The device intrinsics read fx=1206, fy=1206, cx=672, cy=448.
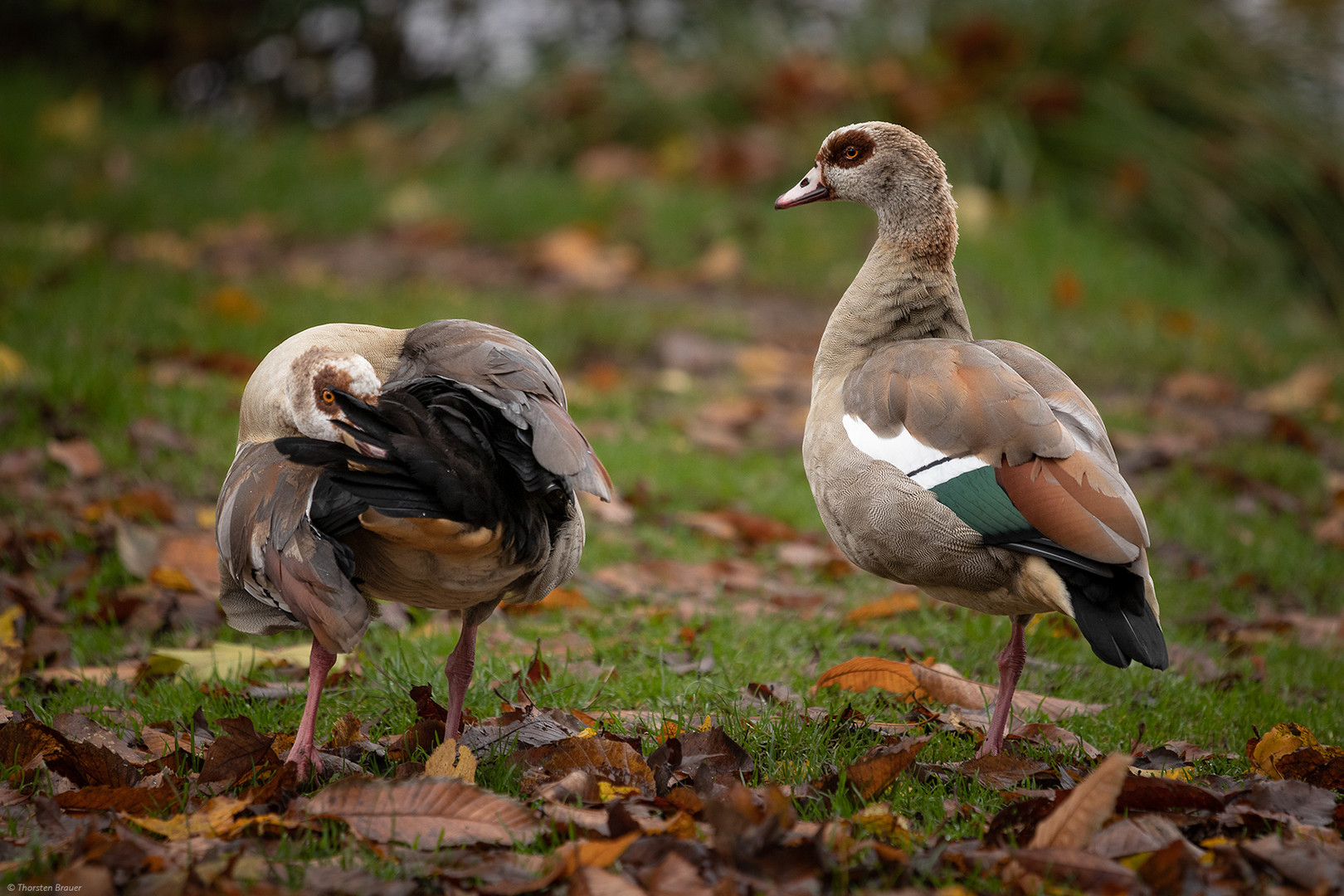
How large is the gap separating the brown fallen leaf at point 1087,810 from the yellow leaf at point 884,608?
194 centimetres

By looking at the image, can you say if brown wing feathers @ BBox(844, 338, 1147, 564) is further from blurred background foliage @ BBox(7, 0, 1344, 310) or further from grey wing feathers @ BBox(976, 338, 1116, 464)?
blurred background foliage @ BBox(7, 0, 1344, 310)

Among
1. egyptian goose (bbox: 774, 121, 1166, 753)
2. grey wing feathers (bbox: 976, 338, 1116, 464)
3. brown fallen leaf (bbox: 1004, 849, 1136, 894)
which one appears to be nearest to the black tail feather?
egyptian goose (bbox: 774, 121, 1166, 753)

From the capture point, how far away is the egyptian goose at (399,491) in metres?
2.63

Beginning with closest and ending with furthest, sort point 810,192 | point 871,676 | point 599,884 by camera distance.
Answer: point 599,884, point 871,676, point 810,192

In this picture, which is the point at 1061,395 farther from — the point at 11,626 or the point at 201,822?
the point at 11,626

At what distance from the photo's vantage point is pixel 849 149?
12.8ft

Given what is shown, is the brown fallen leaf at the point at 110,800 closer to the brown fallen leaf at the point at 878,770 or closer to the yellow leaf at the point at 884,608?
the brown fallen leaf at the point at 878,770

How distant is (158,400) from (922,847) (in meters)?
4.47

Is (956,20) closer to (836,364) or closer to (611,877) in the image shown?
(836,364)

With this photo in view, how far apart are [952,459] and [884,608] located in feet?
4.49

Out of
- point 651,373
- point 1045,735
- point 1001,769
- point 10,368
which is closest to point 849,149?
point 1045,735

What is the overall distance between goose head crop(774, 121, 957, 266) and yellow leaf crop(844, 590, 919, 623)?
50.7 inches

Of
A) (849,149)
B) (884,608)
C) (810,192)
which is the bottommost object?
(884,608)

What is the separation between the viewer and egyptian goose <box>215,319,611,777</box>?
2.63 meters
